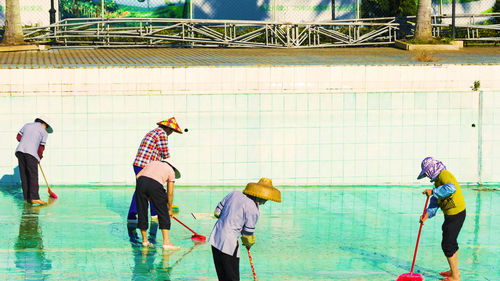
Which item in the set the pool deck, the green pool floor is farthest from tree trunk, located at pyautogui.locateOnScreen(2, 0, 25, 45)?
the green pool floor

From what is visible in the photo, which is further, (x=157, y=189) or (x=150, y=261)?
(x=157, y=189)

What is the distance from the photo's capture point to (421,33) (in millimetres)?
19391

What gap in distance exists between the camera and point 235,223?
22.4ft

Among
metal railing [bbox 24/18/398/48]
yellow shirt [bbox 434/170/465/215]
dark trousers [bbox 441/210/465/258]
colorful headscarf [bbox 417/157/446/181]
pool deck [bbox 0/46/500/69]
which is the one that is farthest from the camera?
metal railing [bbox 24/18/398/48]

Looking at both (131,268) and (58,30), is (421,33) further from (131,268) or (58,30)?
(131,268)

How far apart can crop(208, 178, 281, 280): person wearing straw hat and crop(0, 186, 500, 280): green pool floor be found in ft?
4.86

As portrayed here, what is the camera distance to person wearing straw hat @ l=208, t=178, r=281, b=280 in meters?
6.81

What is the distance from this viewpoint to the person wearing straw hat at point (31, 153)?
11742 millimetres

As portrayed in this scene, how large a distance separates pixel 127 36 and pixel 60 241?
33.7 feet

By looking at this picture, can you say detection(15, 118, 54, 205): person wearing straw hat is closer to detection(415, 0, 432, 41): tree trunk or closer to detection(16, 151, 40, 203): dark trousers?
detection(16, 151, 40, 203): dark trousers

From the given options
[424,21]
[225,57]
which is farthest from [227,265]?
[424,21]

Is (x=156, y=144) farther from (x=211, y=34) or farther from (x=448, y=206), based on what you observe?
(x=211, y=34)

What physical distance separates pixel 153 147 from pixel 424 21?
1115 cm

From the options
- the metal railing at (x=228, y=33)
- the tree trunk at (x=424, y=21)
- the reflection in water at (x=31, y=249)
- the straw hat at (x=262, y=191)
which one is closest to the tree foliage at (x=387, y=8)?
the metal railing at (x=228, y=33)
